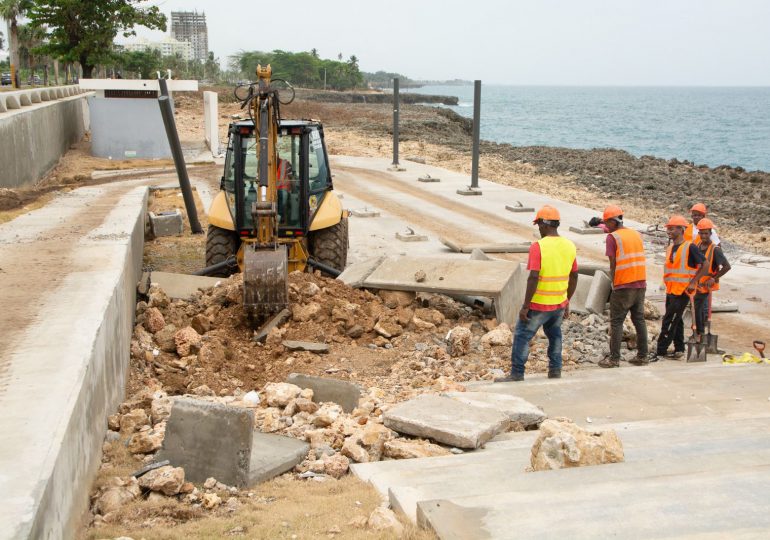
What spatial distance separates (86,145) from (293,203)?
82.7ft

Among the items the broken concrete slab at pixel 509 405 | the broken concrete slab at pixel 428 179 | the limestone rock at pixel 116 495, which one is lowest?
the broken concrete slab at pixel 428 179

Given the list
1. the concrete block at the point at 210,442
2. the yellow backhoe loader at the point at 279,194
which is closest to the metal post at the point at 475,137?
the yellow backhoe loader at the point at 279,194

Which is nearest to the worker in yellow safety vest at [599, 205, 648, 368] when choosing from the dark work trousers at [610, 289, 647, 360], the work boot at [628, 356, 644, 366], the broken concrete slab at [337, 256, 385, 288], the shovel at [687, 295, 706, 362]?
the dark work trousers at [610, 289, 647, 360]

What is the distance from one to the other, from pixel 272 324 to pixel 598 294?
446 cm

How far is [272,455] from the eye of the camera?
19.1 ft

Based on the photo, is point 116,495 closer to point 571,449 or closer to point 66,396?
point 66,396

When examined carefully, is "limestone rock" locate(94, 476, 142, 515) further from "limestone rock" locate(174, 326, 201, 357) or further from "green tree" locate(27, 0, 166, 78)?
"green tree" locate(27, 0, 166, 78)

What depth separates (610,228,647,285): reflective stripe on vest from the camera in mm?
9148

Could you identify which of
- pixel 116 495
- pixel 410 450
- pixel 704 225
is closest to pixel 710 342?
pixel 704 225

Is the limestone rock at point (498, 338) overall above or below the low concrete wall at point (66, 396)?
below

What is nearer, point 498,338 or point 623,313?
point 623,313

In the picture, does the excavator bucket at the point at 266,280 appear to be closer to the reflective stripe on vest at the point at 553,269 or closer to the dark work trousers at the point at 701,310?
the reflective stripe on vest at the point at 553,269

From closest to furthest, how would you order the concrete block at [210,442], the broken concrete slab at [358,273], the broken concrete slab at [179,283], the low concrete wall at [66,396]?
the low concrete wall at [66,396]
the concrete block at [210,442]
the broken concrete slab at [179,283]
the broken concrete slab at [358,273]

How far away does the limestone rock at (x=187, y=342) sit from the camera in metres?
9.22
